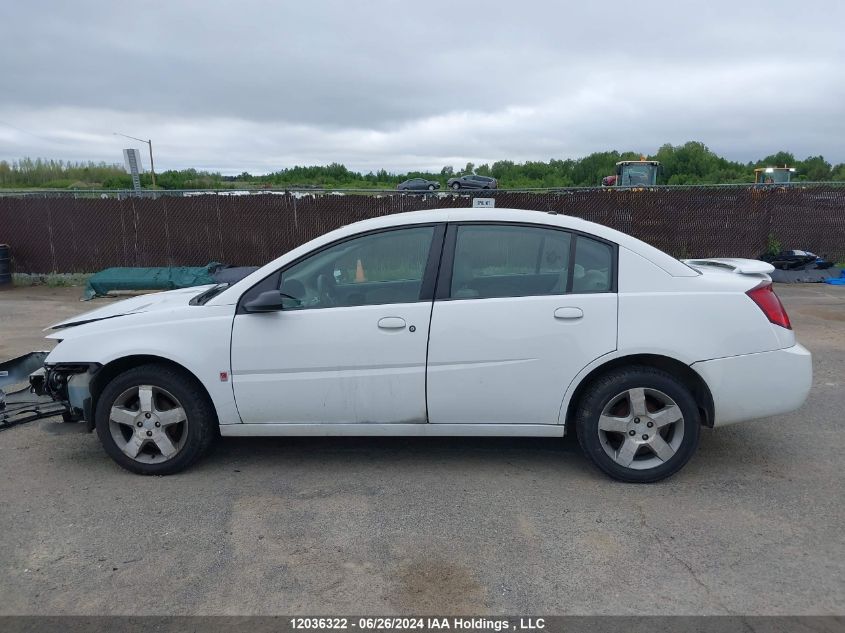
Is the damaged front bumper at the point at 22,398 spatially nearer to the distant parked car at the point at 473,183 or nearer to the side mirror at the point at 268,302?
the side mirror at the point at 268,302

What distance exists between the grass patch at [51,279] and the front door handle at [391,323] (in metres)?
12.2

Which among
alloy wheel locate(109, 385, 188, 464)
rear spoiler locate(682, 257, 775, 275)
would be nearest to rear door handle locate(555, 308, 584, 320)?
rear spoiler locate(682, 257, 775, 275)

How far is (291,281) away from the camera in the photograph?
436 centimetres

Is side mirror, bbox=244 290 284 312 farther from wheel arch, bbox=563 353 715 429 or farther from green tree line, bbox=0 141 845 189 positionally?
green tree line, bbox=0 141 845 189

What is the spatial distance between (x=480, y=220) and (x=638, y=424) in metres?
1.62

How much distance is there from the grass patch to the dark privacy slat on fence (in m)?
0.14

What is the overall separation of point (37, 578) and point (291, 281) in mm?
2121

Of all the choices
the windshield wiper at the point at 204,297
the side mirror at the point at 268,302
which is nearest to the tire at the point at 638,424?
the side mirror at the point at 268,302

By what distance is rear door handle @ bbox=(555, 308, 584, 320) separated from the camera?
410cm

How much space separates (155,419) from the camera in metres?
4.33

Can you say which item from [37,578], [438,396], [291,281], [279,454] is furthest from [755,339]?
[37,578]

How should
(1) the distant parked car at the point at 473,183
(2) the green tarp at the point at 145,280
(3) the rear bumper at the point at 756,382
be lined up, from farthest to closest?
(1) the distant parked car at the point at 473,183
(2) the green tarp at the point at 145,280
(3) the rear bumper at the point at 756,382

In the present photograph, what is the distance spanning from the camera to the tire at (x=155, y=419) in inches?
169

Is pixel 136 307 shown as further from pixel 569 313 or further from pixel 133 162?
pixel 133 162
